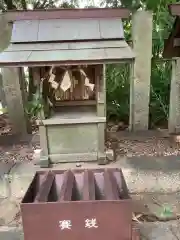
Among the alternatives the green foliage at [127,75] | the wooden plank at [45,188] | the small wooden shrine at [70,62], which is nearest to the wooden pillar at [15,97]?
the small wooden shrine at [70,62]

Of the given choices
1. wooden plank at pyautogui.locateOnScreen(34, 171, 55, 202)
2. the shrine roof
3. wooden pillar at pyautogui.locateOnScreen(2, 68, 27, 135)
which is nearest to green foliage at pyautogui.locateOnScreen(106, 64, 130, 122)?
wooden pillar at pyautogui.locateOnScreen(2, 68, 27, 135)

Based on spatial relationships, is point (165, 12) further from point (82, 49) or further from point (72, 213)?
point (72, 213)

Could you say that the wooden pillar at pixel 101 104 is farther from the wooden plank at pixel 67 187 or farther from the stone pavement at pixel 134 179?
the wooden plank at pixel 67 187

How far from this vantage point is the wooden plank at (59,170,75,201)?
1.98 metres

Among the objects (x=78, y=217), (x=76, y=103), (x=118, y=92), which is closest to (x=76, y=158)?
(x=76, y=103)

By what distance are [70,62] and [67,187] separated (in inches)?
45.6

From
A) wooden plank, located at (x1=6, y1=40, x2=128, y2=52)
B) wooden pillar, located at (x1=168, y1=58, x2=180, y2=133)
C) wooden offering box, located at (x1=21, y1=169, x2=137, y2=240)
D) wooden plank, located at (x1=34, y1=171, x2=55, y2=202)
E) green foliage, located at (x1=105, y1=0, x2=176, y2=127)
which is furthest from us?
green foliage, located at (x1=105, y1=0, x2=176, y2=127)

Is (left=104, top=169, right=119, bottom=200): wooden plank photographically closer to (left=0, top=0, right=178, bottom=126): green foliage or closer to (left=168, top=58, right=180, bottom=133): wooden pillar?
(left=168, top=58, right=180, bottom=133): wooden pillar

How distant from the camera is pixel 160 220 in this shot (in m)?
2.69

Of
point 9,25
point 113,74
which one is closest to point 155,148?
point 113,74

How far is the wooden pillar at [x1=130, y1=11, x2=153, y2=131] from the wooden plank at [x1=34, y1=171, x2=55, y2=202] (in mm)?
2138

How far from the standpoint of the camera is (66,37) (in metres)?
2.98

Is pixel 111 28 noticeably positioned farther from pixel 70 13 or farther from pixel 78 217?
pixel 78 217

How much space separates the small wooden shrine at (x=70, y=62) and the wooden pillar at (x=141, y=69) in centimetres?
54
